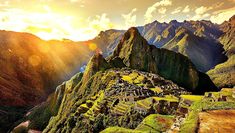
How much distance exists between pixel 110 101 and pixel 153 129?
142 feet

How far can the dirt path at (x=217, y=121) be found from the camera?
115ft

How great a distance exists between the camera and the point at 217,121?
38531mm

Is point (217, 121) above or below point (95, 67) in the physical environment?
below

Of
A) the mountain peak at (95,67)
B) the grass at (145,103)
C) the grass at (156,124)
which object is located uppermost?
the mountain peak at (95,67)

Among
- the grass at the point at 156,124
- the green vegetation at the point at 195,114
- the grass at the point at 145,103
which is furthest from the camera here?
the grass at the point at 145,103

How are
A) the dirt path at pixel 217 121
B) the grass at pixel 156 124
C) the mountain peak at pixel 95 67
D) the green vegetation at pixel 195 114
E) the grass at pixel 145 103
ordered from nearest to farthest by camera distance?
the dirt path at pixel 217 121
the green vegetation at pixel 195 114
the grass at pixel 156 124
the grass at pixel 145 103
the mountain peak at pixel 95 67

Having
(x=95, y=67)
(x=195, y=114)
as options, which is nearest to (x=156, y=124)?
(x=195, y=114)

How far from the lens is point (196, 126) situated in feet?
117

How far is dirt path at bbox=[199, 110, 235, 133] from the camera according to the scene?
115 ft

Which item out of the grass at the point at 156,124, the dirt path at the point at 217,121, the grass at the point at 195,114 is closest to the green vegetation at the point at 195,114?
the grass at the point at 195,114

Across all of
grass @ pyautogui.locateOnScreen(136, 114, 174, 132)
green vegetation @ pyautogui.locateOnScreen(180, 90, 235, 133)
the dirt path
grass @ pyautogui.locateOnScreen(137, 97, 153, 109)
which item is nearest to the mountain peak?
grass @ pyautogui.locateOnScreen(137, 97, 153, 109)

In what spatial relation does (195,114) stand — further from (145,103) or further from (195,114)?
(145,103)

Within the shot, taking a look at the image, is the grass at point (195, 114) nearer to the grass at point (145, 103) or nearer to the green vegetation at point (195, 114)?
the green vegetation at point (195, 114)

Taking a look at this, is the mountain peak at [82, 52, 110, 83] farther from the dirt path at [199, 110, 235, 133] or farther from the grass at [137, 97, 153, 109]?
the dirt path at [199, 110, 235, 133]
